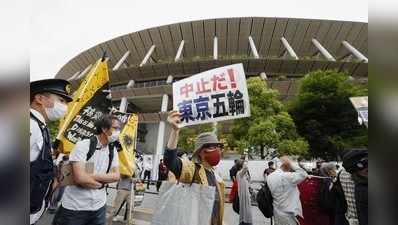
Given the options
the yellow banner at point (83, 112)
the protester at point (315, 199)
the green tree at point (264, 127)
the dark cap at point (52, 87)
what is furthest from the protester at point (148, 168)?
the dark cap at point (52, 87)

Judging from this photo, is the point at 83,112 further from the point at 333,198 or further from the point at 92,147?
the point at 333,198

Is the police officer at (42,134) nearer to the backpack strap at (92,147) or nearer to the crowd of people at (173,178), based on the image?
the crowd of people at (173,178)

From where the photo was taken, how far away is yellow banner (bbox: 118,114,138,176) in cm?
537

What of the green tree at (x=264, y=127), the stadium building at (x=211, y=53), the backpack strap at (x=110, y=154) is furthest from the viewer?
the stadium building at (x=211, y=53)

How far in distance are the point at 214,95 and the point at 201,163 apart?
79 cm

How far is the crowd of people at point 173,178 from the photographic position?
2.73 metres

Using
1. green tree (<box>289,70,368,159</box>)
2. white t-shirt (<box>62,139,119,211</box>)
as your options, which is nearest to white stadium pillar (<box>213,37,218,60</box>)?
green tree (<box>289,70,368,159</box>)

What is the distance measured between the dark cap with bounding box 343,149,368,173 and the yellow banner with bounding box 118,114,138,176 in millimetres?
3300

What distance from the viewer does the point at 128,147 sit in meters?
5.72

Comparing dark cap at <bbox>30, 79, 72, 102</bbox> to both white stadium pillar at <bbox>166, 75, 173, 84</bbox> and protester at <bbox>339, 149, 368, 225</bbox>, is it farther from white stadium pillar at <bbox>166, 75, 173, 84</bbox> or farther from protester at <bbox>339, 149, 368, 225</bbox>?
white stadium pillar at <bbox>166, 75, 173, 84</bbox>

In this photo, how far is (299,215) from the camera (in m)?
4.16

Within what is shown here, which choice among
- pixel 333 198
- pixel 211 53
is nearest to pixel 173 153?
pixel 333 198

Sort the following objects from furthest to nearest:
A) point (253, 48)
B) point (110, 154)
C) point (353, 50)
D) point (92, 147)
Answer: point (353, 50) → point (253, 48) → point (110, 154) → point (92, 147)

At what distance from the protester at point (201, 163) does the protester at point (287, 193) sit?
1149mm
